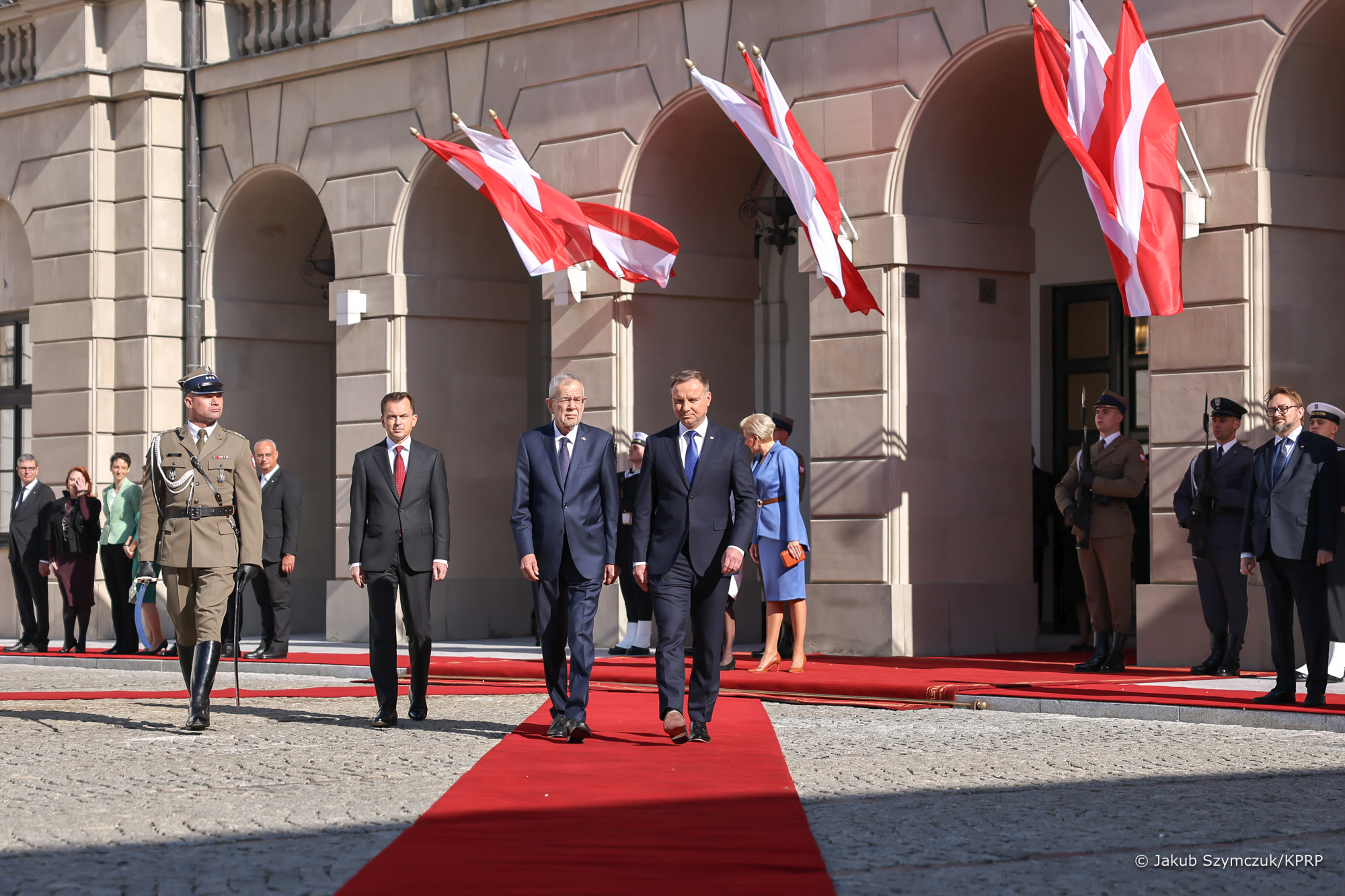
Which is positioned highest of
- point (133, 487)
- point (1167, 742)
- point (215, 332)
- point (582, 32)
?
point (582, 32)

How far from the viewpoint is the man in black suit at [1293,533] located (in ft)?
35.6

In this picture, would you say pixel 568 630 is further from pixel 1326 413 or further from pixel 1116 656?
pixel 1326 413

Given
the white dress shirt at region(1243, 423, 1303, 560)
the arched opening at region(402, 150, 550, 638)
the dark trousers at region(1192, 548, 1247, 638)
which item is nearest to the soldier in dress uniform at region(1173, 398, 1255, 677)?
the dark trousers at region(1192, 548, 1247, 638)

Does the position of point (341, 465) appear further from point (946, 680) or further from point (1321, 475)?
point (1321, 475)

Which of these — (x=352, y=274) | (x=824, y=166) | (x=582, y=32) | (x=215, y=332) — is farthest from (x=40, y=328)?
(x=824, y=166)

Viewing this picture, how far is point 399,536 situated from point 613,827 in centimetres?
411

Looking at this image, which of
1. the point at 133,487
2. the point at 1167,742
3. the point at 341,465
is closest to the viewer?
the point at 1167,742

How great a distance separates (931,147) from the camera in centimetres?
1562

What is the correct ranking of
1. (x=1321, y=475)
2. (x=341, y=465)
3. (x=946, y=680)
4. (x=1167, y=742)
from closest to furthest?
(x=1167, y=742)
(x=1321, y=475)
(x=946, y=680)
(x=341, y=465)

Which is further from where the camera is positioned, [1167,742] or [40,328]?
[40,328]

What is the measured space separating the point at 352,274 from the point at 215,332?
2377mm

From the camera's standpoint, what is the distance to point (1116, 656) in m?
13.3

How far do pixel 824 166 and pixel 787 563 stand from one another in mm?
3530

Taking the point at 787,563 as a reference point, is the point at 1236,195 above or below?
above
